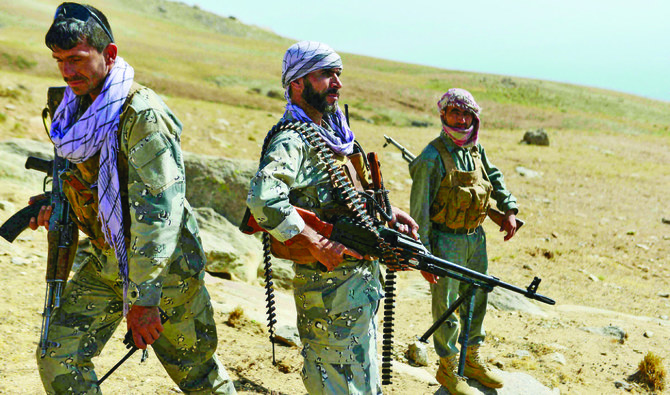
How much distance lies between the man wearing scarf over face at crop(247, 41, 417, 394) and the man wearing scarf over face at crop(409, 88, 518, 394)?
4.48ft

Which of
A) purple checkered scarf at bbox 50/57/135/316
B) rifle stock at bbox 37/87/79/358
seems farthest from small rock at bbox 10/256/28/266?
purple checkered scarf at bbox 50/57/135/316

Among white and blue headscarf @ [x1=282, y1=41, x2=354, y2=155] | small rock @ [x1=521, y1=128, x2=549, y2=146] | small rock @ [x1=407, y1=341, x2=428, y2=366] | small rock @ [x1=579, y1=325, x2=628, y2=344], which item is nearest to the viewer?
white and blue headscarf @ [x1=282, y1=41, x2=354, y2=155]

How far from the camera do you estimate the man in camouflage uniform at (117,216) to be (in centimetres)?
285

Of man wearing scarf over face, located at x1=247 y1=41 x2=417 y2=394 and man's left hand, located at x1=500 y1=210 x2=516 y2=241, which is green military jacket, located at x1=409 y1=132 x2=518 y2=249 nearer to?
man's left hand, located at x1=500 y1=210 x2=516 y2=241

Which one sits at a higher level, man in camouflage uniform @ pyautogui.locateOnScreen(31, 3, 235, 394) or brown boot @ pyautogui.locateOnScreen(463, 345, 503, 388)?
man in camouflage uniform @ pyautogui.locateOnScreen(31, 3, 235, 394)

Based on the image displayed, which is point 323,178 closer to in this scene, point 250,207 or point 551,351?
point 250,207

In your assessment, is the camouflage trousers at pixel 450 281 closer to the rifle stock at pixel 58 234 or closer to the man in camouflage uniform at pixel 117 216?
the man in camouflage uniform at pixel 117 216

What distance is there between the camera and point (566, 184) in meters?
16.4

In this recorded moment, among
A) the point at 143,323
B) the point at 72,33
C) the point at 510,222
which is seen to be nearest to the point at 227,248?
the point at 510,222

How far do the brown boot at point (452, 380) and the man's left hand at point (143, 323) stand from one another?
259 cm

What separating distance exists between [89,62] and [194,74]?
97.5 feet

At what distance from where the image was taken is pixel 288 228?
301 centimetres

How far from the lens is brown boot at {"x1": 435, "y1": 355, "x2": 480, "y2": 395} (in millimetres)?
4754

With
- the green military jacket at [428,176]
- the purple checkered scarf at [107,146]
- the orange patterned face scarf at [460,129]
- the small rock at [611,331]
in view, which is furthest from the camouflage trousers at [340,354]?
the small rock at [611,331]
